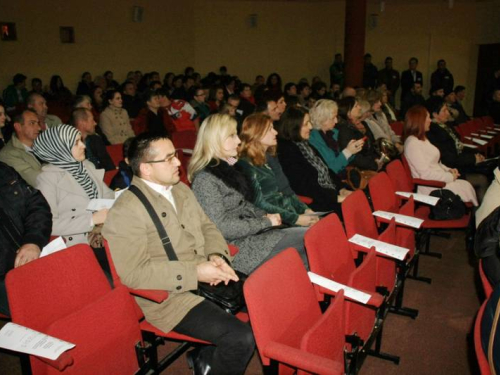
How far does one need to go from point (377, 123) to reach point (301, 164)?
8.25 ft

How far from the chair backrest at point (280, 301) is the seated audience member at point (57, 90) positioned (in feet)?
26.4

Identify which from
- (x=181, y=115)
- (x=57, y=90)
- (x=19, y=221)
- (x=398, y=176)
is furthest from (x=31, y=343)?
(x=57, y=90)

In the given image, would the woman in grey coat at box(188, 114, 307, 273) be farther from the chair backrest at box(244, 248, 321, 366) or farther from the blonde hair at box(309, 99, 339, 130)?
the blonde hair at box(309, 99, 339, 130)

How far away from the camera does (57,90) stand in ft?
30.4

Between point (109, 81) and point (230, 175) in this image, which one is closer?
point (230, 175)

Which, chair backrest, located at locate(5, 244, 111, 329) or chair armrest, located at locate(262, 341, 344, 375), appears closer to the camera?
chair armrest, located at locate(262, 341, 344, 375)

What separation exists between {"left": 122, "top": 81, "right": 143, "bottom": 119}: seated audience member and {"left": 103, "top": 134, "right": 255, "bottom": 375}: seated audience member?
6039 millimetres

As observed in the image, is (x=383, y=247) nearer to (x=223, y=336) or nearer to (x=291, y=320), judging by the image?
(x=291, y=320)

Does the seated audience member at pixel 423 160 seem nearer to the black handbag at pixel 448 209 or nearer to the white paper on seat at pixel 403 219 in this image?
the black handbag at pixel 448 209

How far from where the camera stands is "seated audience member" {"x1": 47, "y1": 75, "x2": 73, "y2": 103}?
Answer: 8797 mm

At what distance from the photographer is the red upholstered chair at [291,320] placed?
155cm

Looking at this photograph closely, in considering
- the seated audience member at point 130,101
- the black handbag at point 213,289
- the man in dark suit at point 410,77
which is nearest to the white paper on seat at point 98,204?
the black handbag at point 213,289

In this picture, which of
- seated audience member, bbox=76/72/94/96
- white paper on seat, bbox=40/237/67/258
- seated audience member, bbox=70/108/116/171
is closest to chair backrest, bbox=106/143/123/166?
seated audience member, bbox=70/108/116/171

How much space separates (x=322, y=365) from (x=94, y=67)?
33.4 feet
